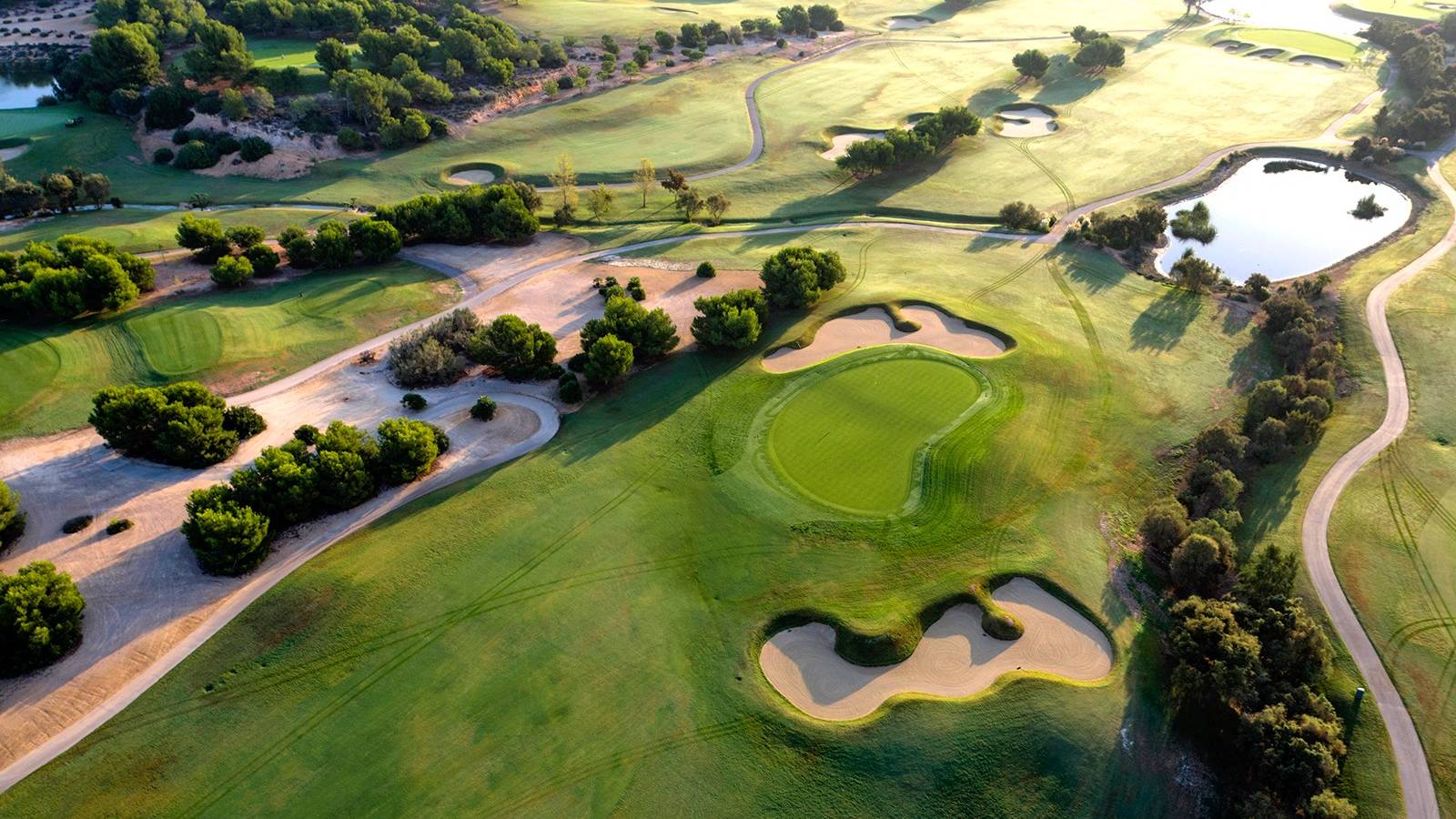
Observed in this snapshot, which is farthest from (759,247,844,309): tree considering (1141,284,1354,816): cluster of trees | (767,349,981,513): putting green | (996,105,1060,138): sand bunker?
(996,105,1060,138): sand bunker

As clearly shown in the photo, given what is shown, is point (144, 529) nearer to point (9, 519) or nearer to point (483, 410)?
point (9, 519)

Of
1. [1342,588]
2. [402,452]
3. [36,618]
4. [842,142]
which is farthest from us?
[842,142]

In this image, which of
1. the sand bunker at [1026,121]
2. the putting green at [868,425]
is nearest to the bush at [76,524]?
the putting green at [868,425]

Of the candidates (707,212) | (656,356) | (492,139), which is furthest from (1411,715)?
(492,139)

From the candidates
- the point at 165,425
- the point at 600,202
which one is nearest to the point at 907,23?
the point at 600,202

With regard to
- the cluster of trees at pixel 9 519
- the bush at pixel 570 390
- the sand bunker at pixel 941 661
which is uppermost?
the cluster of trees at pixel 9 519

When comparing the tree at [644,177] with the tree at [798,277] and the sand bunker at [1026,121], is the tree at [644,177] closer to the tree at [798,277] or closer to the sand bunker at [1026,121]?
the tree at [798,277]
